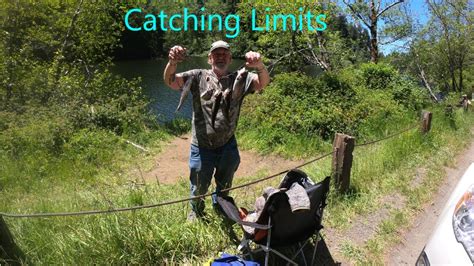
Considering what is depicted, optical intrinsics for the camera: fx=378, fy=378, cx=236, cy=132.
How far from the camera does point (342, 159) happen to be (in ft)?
14.6

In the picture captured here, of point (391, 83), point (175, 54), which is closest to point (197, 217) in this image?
point (175, 54)

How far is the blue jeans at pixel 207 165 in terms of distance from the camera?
3.55m

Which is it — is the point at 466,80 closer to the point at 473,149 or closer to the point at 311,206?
the point at 473,149

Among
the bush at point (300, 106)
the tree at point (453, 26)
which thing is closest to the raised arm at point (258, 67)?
the bush at point (300, 106)

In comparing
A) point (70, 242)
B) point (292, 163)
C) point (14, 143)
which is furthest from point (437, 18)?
point (70, 242)

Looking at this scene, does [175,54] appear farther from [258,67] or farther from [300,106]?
[300,106]

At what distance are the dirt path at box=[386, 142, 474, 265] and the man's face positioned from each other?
245 centimetres

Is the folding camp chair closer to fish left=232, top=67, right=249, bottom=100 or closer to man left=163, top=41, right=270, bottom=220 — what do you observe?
man left=163, top=41, right=270, bottom=220

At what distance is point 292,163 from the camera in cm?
905

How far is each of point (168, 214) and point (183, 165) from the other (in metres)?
6.17

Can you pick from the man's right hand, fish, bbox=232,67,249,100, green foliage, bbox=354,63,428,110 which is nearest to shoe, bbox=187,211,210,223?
fish, bbox=232,67,249,100

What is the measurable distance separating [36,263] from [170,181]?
549cm

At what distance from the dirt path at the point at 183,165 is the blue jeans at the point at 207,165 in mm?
4620

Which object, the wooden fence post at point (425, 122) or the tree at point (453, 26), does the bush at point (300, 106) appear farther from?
the tree at point (453, 26)
